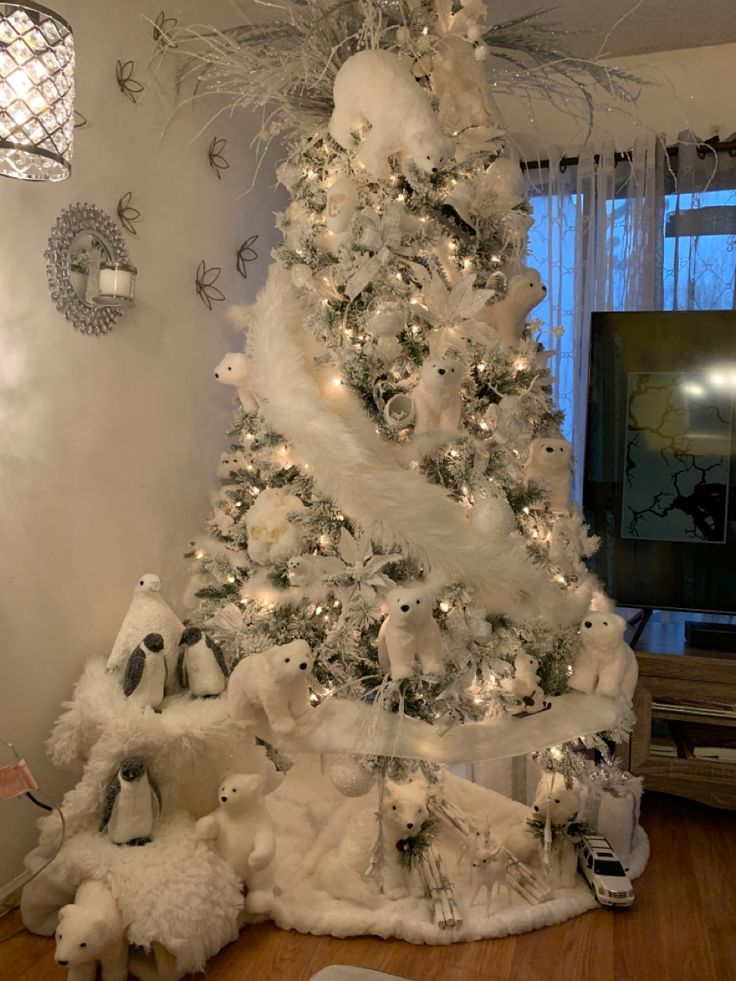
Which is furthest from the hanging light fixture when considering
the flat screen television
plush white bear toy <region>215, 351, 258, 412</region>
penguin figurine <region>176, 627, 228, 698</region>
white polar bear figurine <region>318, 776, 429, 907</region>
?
the flat screen television

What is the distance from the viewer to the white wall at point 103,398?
6.17 feet

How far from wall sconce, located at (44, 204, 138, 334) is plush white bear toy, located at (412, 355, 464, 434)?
0.89 metres

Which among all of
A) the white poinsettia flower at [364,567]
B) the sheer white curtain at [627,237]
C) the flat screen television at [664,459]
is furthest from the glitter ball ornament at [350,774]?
the sheer white curtain at [627,237]

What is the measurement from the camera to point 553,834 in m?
1.95

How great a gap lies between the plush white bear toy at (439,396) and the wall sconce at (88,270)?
894mm

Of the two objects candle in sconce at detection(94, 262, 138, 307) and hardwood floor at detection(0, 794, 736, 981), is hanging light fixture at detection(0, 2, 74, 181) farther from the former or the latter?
hardwood floor at detection(0, 794, 736, 981)

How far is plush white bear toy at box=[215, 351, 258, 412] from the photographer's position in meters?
2.06

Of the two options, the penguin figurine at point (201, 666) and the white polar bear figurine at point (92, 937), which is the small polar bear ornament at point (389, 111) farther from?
the white polar bear figurine at point (92, 937)

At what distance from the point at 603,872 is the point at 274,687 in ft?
3.11

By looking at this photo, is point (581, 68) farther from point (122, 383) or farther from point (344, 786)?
point (344, 786)

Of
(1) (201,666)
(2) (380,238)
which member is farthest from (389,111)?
(1) (201,666)

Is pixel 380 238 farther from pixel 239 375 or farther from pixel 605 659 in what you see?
pixel 605 659

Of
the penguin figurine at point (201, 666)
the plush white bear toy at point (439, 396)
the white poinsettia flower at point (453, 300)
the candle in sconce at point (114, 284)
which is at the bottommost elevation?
the penguin figurine at point (201, 666)

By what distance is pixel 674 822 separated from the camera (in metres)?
2.36
